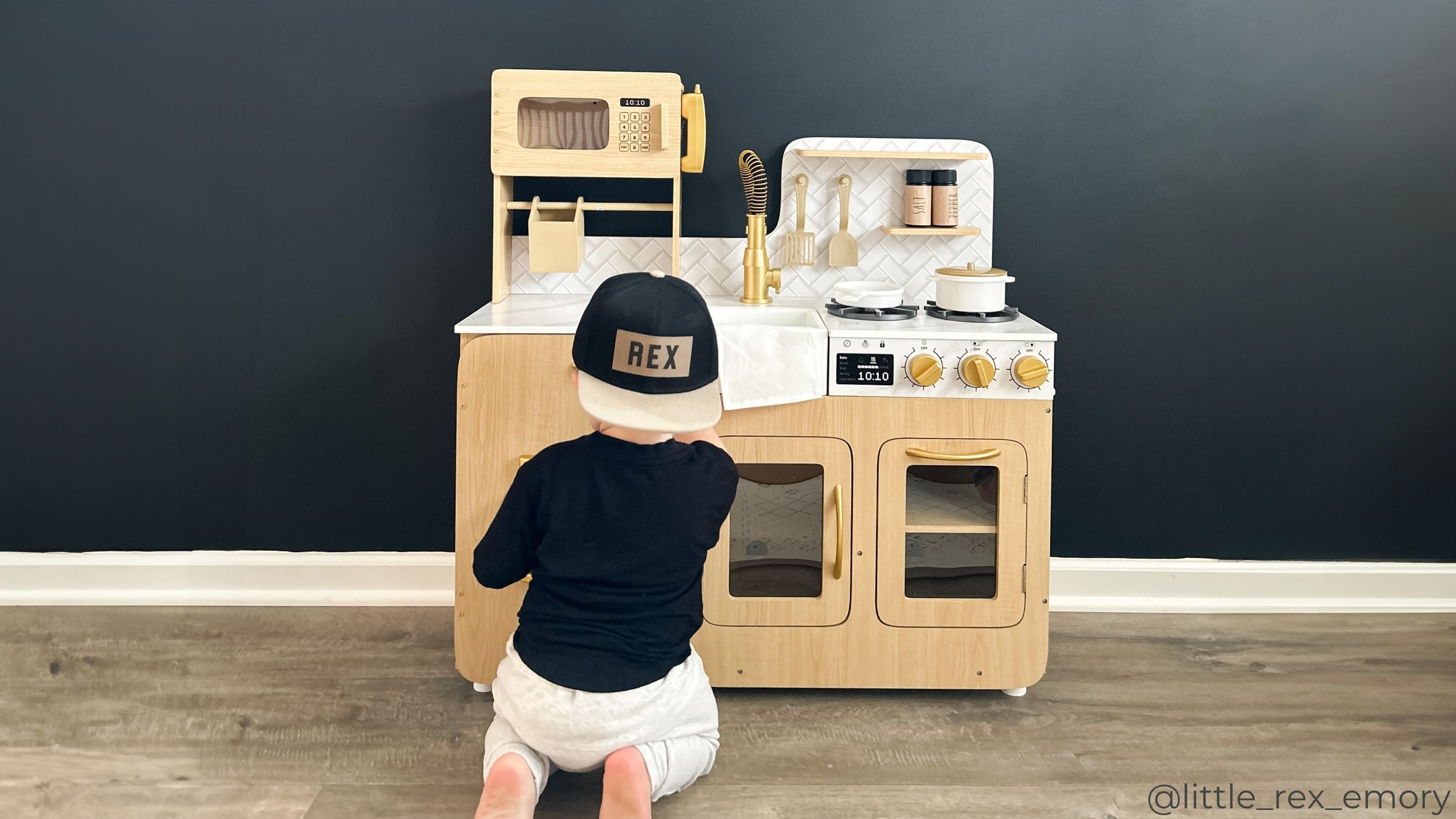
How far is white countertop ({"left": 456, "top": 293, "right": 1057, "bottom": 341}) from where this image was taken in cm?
228

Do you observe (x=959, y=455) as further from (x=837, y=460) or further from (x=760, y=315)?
(x=760, y=315)

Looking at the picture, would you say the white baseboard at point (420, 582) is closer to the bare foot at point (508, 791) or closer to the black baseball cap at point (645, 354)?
the bare foot at point (508, 791)

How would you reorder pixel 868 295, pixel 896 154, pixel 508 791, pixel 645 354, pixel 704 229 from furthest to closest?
pixel 704 229 < pixel 896 154 < pixel 868 295 < pixel 508 791 < pixel 645 354

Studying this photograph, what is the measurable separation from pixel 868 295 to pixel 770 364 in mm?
335

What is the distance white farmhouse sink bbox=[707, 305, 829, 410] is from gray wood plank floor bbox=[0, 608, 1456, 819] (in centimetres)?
67

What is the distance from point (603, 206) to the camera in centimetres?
263

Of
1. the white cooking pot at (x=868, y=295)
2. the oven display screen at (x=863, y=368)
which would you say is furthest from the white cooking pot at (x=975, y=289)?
the oven display screen at (x=863, y=368)

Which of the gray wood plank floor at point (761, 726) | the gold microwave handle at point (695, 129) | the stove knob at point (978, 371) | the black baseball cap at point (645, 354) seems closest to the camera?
the black baseball cap at point (645, 354)

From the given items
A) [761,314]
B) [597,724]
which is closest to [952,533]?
[761,314]

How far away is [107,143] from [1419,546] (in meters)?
3.61

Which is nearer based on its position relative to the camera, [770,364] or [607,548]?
[607,548]

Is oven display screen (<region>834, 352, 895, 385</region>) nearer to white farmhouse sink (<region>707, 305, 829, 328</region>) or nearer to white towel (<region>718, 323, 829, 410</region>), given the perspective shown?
white towel (<region>718, 323, 829, 410</region>)

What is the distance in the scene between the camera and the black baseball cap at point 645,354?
165 centimetres

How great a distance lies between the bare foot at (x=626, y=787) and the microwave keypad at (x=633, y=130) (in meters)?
1.39
